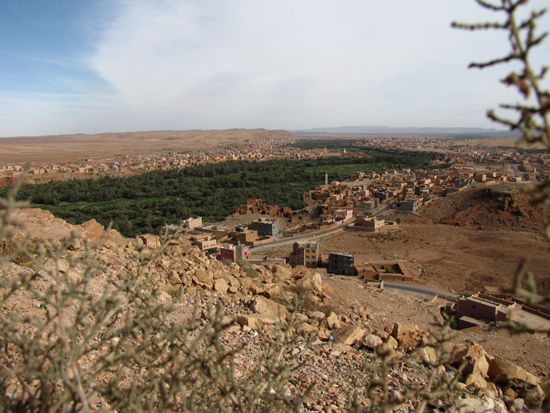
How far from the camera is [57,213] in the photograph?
34.6m

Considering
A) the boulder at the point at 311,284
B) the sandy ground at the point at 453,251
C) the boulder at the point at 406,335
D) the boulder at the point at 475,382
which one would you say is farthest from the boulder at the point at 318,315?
the sandy ground at the point at 453,251

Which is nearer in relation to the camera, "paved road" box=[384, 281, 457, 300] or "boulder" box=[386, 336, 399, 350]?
"boulder" box=[386, 336, 399, 350]

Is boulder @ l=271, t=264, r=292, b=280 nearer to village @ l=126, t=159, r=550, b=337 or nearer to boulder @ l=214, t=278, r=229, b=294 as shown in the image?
village @ l=126, t=159, r=550, b=337

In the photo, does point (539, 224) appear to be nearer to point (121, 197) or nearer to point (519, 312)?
point (519, 312)

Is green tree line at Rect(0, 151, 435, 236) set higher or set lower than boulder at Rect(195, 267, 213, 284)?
lower

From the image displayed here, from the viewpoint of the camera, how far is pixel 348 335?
6602 millimetres

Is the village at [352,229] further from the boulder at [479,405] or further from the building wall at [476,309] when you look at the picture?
the boulder at [479,405]

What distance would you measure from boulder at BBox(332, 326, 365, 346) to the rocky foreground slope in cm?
2

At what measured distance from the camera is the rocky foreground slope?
328 centimetres

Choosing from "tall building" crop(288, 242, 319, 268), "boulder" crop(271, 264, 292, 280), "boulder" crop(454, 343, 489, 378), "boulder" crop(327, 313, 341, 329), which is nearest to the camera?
"boulder" crop(454, 343, 489, 378)

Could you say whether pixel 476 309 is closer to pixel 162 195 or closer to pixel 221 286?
pixel 221 286

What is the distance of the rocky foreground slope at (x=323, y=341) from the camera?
328 centimetres

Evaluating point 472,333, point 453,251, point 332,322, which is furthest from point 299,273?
point 453,251

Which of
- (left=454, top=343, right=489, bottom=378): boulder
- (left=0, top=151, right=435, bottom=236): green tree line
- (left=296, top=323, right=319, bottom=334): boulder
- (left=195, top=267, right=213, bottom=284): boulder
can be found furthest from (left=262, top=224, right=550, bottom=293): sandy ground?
(left=0, top=151, right=435, bottom=236): green tree line
